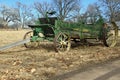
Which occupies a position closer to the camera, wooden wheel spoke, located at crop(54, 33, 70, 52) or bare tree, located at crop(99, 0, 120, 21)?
wooden wheel spoke, located at crop(54, 33, 70, 52)

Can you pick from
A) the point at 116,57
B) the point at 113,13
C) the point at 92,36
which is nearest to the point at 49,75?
the point at 116,57

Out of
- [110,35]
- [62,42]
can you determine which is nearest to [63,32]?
[62,42]

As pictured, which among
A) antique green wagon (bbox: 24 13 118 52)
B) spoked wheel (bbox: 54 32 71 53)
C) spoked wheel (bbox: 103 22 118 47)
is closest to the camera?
spoked wheel (bbox: 54 32 71 53)

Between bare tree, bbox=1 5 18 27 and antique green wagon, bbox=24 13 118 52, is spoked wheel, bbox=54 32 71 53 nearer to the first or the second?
antique green wagon, bbox=24 13 118 52

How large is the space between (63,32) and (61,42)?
1.50 ft

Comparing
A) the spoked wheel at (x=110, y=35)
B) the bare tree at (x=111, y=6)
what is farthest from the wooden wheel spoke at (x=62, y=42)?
the bare tree at (x=111, y=6)

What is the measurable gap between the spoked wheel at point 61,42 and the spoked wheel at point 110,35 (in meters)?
3.15

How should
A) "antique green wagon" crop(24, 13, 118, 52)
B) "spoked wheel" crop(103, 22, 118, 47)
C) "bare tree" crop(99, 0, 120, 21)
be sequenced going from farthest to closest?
"bare tree" crop(99, 0, 120, 21)
"spoked wheel" crop(103, 22, 118, 47)
"antique green wagon" crop(24, 13, 118, 52)

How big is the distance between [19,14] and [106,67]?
8965 centimetres

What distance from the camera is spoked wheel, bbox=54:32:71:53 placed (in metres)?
12.3

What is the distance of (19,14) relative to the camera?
3821 inches

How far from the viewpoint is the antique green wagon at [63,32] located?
12562mm

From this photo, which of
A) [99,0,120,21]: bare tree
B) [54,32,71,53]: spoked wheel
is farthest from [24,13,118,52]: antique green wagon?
[99,0,120,21]: bare tree

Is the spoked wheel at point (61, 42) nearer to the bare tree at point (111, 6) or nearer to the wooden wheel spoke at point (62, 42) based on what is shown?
the wooden wheel spoke at point (62, 42)
